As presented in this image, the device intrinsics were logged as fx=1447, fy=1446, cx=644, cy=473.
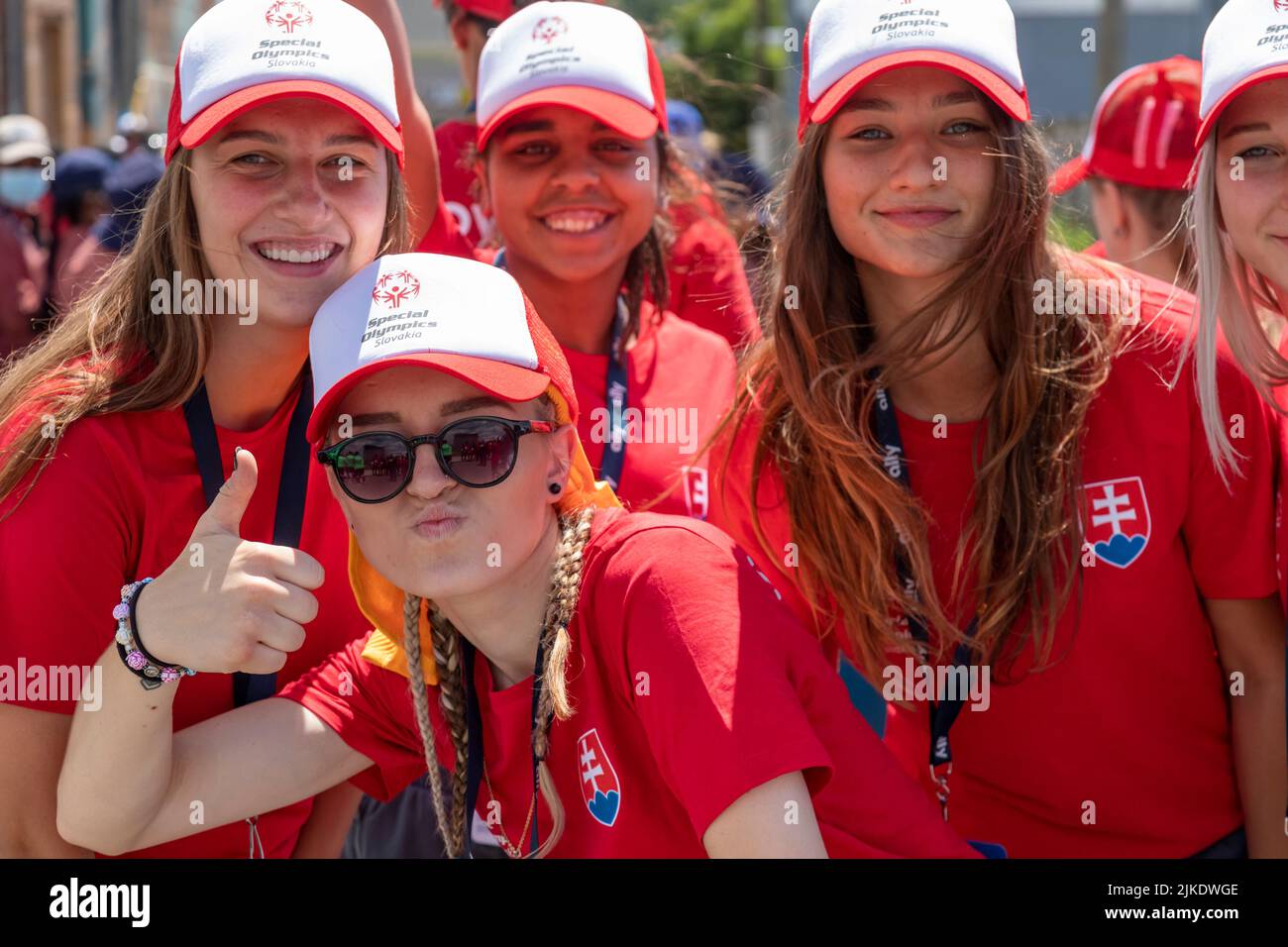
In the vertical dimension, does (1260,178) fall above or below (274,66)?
below

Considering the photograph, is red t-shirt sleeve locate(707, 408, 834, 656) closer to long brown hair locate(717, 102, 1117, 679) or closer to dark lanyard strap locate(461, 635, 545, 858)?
long brown hair locate(717, 102, 1117, 679)

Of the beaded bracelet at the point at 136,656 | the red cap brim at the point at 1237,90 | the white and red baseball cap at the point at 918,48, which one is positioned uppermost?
the white and red baseball cap at the point at 918,48

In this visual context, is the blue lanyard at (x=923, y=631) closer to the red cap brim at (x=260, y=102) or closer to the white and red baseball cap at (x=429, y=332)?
the white and red baseball cap at (x=429, y=332)

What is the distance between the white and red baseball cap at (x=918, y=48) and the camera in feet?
9.56

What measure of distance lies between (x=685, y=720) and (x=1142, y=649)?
114 cm

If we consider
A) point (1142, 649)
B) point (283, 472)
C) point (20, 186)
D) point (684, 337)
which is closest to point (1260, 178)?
point (1142, 649)

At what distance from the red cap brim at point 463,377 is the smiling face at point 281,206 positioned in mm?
353

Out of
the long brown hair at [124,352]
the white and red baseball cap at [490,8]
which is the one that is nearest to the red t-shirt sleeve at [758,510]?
the long brown hair at [124,352]

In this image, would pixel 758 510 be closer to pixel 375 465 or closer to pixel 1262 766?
pixel 375 465

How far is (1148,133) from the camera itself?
175 inches

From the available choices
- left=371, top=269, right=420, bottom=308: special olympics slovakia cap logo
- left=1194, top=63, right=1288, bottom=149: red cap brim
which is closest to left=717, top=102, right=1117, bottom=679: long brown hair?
left=1194, top=63, right=1288, bottom=149: red cap brim

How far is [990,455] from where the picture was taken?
2.99m

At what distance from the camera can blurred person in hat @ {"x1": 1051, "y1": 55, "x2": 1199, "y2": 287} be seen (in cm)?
440
